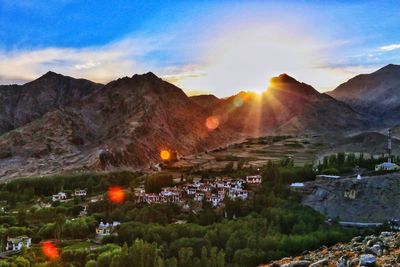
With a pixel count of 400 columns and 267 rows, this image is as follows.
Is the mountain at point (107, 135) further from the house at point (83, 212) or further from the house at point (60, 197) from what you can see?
the house at point (83, 212)

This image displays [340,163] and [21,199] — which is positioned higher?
[340,163]

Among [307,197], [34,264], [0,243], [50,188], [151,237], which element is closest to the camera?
[34,264]

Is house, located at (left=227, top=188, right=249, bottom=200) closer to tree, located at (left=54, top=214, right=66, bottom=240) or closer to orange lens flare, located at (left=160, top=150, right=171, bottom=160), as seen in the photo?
tree, located at (left=54, top=214, right=66, bottom=240)

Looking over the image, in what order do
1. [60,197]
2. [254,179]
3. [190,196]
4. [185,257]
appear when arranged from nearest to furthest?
[185,257]
[190,196]
[254,179]
[60,197]

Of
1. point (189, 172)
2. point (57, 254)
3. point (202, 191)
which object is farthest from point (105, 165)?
point (57, 254)

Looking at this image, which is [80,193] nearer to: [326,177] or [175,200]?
[175,200]

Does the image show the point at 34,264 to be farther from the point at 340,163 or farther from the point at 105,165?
the point at 105,165

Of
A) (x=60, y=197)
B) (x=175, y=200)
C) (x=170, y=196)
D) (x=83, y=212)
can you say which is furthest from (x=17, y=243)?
(x=60, y=197)
